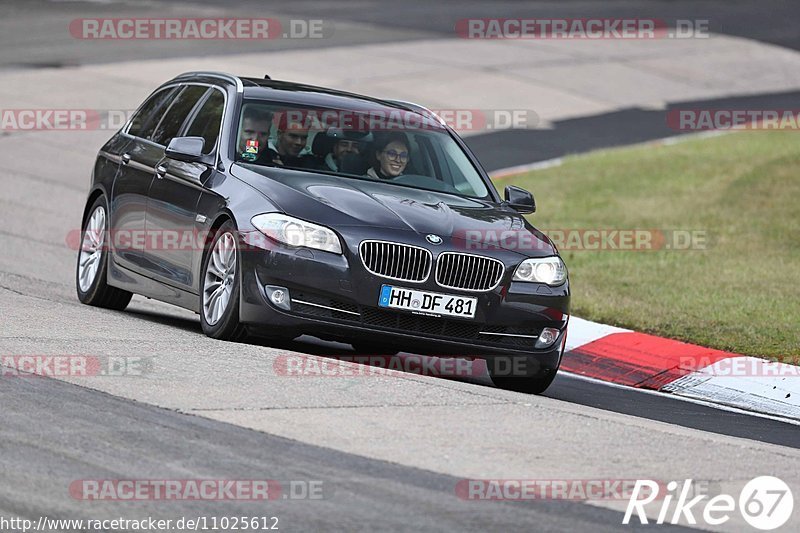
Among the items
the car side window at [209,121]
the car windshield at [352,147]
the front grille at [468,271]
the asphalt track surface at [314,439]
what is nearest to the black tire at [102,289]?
the asphalt track surface at [314,439]

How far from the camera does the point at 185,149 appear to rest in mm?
10141

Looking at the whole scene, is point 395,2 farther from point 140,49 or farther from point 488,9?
point 140,49

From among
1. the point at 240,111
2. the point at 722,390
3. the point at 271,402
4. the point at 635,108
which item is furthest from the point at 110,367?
the point at 635,108

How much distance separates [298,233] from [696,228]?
937 cm

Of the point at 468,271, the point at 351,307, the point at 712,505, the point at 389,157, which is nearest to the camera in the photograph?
the point at 712,505

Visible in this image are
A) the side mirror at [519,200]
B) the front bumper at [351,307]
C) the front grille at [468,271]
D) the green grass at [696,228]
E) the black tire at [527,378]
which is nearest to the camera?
the front bumper at [351,307]

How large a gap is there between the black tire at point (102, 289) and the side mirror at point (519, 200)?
292 cm

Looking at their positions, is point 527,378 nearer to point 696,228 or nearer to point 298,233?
point 298,233

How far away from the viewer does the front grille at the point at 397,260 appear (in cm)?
912

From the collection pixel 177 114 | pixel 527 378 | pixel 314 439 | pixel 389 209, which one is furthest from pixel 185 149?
pixel 314 439

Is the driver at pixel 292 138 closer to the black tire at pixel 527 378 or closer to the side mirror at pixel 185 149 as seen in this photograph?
the side mirror at pixel 185 149

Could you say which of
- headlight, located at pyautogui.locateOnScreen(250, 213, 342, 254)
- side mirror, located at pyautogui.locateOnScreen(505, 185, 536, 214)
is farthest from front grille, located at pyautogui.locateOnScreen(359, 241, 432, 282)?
side mirror, located at pyautogui.locateOnScreen(505, 185, 536, 214)

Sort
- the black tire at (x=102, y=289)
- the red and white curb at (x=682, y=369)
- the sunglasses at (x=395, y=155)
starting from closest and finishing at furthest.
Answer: the sunglasses at (x=395, y=155) < the red and white curb at (x=682, y=369) < the black tire at (x=102, y=289)

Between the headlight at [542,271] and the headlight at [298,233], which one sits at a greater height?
the headlight at [298,233]
